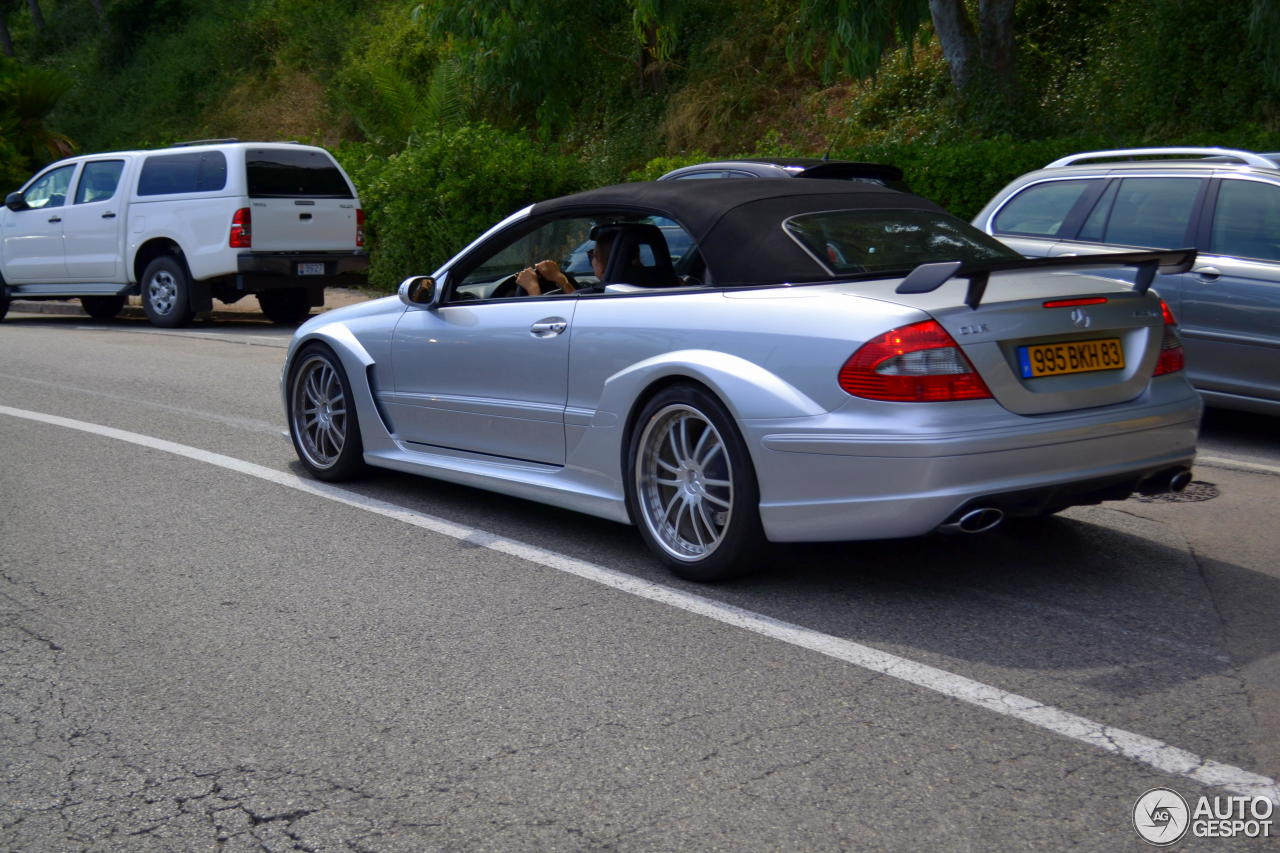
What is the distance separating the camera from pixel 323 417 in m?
7.32

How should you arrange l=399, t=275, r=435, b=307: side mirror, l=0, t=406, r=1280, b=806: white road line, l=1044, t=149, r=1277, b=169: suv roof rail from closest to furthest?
l=0, t=406, r=1280, b=806: white road line
l=399, t=275, r=435, b=307: side mirror
l=1044, t=149, r=1277, b=169: suv roof rail

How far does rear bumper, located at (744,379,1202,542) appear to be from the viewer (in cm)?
462

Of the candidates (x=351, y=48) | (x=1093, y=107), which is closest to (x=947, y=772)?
(x=1093, y=107)

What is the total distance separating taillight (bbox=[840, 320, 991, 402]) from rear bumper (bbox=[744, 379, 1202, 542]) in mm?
84

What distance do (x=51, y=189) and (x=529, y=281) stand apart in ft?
44.0

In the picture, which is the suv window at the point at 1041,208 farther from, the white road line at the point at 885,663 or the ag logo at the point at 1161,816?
the ag logo at the point at 1161,816

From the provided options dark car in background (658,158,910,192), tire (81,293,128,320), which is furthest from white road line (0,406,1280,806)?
tire (81,293,128,320)

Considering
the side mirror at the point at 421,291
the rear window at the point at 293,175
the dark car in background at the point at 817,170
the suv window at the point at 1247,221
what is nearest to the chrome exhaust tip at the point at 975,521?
the side mirror at the point at 421,291

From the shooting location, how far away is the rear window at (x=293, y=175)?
1571 centimetres

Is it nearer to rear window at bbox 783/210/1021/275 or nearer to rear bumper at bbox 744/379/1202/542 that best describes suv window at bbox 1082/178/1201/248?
rear window at bbox 783/210/1021/275

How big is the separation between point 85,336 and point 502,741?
44.9ft

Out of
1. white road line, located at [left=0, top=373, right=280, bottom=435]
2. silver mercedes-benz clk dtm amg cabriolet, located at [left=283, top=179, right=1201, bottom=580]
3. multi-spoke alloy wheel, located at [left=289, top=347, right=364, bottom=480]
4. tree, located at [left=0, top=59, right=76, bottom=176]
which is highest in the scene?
tree, located at [left=0, top=59, right=76, bottom=176]

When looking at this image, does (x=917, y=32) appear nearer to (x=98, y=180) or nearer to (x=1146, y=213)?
(x=1146, y=213)

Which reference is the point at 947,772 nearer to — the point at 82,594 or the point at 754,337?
the point at 754,337
